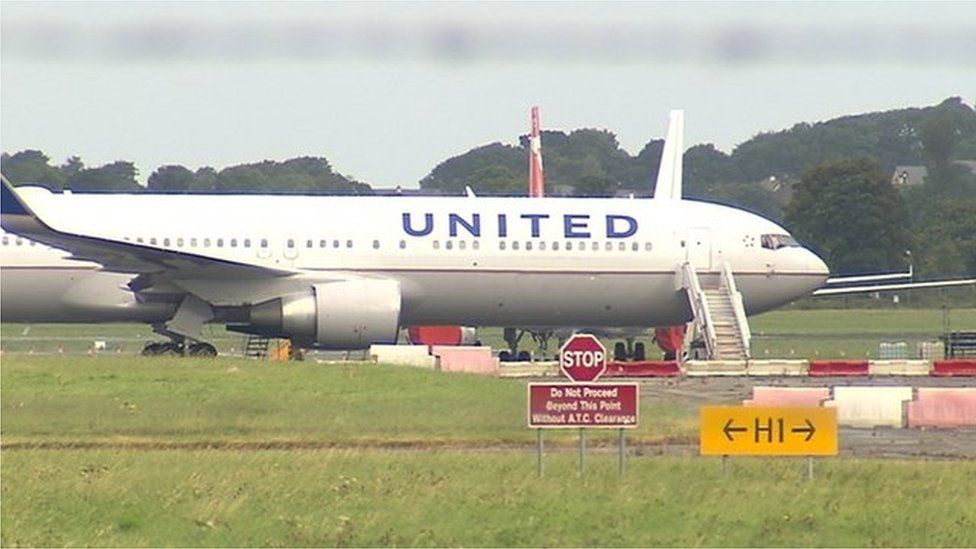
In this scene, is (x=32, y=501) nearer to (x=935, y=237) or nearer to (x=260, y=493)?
(x=260, y=493)

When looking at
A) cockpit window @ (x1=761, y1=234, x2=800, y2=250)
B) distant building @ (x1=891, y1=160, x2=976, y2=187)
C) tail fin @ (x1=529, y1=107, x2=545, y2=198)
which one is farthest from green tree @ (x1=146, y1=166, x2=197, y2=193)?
cockpit window @ (x1=761, y1=234, x2=800, y2=250)

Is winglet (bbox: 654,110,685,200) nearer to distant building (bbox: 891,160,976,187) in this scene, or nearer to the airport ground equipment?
the airport ground equipment

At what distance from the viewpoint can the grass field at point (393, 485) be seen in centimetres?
1670

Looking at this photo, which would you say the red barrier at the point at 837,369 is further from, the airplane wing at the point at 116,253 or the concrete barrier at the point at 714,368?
the airplane wing at the point at 116,253

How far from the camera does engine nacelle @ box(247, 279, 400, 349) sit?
38125 mm

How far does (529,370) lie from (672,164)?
2081 cm

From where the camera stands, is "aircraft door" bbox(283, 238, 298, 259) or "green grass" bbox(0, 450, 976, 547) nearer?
"green grass" bbox(0, 450, 976, 547)

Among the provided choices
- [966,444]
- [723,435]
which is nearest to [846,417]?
[966,444]

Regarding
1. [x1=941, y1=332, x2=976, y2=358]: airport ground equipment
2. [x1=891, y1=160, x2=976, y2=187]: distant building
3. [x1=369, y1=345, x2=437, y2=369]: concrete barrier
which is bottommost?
[x1=369, y1=345, x2=437, y2=369]: concrete barrier

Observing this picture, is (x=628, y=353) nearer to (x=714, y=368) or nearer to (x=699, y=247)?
(x=699, y=247)

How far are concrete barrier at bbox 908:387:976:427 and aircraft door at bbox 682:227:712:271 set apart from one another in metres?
12.5

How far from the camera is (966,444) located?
84.3 ft

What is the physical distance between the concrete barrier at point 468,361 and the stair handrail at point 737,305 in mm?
4817

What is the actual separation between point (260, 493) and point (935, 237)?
6413 centimetres
